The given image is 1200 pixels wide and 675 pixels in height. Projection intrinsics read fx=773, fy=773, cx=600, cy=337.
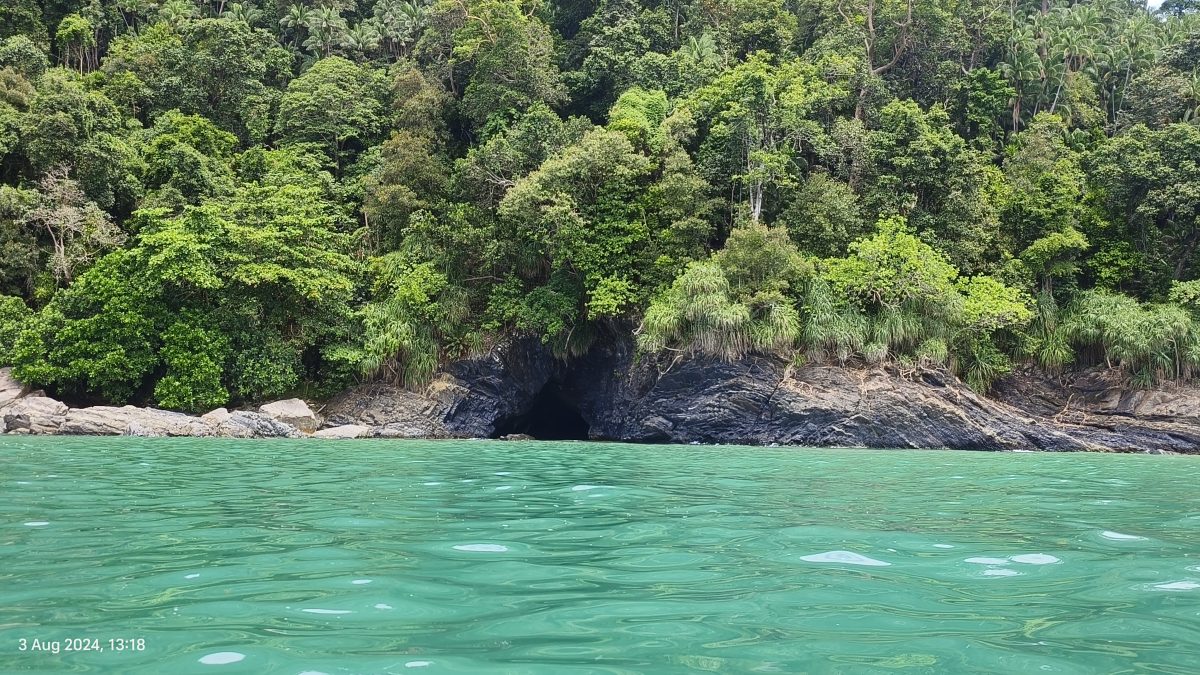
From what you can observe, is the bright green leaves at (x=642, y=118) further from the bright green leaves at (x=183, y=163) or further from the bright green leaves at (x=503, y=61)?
the bright green leaves at (x=183, y=163)

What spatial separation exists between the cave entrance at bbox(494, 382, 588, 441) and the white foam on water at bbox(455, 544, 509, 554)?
20.3 m

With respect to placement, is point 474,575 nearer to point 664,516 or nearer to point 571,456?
point 664,516

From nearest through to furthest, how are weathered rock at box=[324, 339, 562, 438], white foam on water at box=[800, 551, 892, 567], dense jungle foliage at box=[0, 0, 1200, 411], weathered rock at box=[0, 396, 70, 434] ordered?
1. white foam on water at box=[800, 551, 892, 567]
2. weathered rock at box=[0, 396, 70, 434]
3. dense jungle foliage at box=[0, 0, 1200, 411]
4. weathered rock at box=[324, 339, 562, 438]

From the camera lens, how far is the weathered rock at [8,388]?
18.8 meters

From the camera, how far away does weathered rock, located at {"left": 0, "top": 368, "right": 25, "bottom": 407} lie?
18781 millimetres

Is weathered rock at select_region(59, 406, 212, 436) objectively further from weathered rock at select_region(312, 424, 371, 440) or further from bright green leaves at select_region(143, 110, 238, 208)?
bright green leaves at select_region(143, 110, 238, 208)

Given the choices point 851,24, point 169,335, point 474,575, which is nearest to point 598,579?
point 474,575

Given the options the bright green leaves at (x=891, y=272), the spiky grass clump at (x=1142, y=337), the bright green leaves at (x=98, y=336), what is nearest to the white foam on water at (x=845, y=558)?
the bright green leaves at (x=891, y=272)

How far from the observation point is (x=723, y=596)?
3100mm

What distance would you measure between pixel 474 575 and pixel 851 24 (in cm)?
2922

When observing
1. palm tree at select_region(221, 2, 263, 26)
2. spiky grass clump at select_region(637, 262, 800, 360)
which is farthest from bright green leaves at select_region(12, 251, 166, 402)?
palm tree at select_region(221, 2, 263, 26)

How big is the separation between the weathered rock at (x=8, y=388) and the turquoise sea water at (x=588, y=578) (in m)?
15.0

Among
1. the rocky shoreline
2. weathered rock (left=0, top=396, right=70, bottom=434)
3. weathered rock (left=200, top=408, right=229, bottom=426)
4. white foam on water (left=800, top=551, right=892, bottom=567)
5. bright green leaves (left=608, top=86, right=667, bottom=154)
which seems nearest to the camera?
white foam on water (left=800, top=551, right=892, bottom=567)

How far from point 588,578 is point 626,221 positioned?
1885 centimetres
